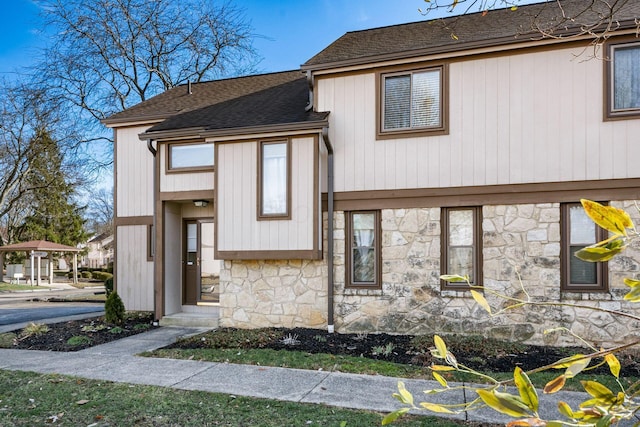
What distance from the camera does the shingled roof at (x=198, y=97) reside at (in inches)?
452

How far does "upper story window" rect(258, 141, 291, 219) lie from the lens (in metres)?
8.59

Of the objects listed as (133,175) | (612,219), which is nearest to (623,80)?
(612,219)

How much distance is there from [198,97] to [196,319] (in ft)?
19.8

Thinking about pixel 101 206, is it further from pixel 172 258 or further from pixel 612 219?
pixel 612 219

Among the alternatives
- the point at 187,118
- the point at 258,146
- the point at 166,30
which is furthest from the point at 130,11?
the point at 258,146

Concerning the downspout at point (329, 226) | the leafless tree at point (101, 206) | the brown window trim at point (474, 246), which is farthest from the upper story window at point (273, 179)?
the leafless tree at point (101, 206)

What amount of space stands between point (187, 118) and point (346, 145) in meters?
4.13

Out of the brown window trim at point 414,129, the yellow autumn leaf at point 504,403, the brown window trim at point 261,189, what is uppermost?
the brown window trim at point 414,129

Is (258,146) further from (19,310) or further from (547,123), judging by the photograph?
(19,310)

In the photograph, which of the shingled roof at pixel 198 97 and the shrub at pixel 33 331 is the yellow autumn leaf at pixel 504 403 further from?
the shingled roof at pixel 198 97

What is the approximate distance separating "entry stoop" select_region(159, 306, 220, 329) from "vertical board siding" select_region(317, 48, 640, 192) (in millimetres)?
3860

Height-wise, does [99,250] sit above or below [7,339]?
below

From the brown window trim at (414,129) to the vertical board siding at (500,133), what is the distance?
0.09m

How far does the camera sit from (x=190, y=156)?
10.1m
